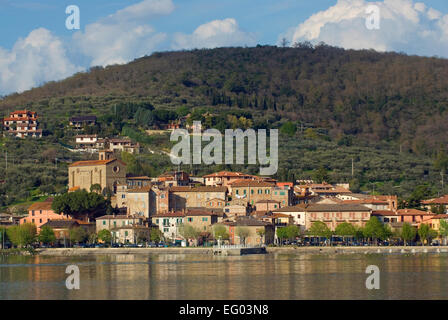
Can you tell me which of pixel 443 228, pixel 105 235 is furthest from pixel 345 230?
pixel 105 235

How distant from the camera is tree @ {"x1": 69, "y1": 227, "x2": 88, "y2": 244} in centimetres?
9825

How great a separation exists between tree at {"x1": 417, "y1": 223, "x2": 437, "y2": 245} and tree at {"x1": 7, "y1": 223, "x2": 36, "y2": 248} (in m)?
38.4

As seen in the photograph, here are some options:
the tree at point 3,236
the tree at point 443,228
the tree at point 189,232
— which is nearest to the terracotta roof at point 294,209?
the tree at point 189,232

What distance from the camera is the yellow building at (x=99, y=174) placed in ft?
371

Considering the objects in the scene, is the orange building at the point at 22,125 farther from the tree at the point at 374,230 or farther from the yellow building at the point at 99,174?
the tree at the point at 374,230

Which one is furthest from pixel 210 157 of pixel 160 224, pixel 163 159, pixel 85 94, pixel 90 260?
pixel 85 94

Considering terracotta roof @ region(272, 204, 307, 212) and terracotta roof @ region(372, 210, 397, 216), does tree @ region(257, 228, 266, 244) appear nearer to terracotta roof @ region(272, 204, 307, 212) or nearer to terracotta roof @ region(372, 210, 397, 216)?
terracotta roof @ region(272, 204, 307, 212)

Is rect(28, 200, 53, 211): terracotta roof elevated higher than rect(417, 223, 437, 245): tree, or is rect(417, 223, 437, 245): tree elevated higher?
rect(28, 200, 53, 211): terracotta roof

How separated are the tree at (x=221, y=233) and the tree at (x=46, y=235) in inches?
632

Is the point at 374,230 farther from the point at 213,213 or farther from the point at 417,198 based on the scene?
the point at 417,198

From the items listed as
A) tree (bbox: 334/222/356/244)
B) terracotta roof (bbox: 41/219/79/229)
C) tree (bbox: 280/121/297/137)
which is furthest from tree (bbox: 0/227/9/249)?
tree (bbox: 280/121/297/137)

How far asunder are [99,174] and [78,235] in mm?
15645

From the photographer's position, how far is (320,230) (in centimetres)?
9812

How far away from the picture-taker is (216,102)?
197 metres
